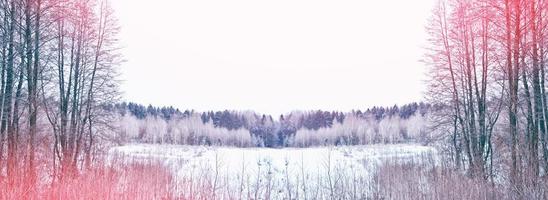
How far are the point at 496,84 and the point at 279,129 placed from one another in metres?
24.2

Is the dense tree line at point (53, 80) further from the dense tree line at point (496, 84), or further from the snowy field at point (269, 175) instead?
the dense tree line at point (496, 84)

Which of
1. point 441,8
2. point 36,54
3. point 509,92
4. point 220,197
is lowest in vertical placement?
point 220,197

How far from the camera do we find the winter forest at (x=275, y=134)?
34.9 ft

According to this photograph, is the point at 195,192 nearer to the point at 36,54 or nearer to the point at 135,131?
the point at 36,54

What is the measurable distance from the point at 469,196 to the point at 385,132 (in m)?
38.2

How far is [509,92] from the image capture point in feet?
43.7

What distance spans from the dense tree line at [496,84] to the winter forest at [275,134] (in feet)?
0.20

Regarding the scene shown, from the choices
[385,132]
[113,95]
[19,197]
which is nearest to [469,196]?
[19,197]

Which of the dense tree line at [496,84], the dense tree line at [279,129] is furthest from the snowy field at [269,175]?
the dense tree line at [279,129]

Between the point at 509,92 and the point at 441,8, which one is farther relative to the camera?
the point at 441,8

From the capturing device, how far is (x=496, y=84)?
60.1ft

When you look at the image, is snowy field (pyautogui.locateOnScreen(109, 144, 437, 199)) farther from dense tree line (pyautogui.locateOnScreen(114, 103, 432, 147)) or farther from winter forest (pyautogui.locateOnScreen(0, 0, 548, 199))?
dense tree line (pyautogui.locateOnScreen(114, 103, 432, 147))

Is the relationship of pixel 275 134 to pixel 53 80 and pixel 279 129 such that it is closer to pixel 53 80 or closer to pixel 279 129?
pixel 279 129

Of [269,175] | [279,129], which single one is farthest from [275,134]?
[269,175]
